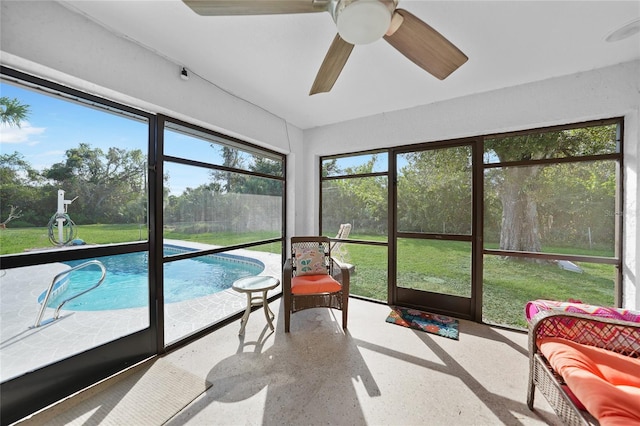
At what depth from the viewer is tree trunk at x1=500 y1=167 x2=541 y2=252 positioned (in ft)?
8.63

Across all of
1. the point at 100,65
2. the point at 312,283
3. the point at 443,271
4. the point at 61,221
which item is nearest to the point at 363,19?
the point at 100,65

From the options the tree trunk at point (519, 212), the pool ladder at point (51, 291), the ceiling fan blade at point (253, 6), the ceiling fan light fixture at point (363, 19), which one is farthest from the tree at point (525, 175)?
the pool ladder at point (51, 291)

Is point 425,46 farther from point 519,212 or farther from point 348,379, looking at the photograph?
point 348,379

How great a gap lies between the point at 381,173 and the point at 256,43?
2.24 metres

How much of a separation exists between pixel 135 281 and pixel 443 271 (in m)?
3.40

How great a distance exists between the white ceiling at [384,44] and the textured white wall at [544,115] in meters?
0.12

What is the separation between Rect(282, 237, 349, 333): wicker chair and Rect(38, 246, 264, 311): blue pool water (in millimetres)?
882

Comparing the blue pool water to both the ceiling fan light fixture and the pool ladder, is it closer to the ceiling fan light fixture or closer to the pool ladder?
the pool ladder

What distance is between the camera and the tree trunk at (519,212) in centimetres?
263

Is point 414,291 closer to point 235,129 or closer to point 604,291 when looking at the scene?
point 604,291

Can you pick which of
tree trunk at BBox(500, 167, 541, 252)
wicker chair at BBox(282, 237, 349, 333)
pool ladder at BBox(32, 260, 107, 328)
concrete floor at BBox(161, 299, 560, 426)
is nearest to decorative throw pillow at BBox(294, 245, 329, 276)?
wicker chair at BBox(282, 237, 349, 333)

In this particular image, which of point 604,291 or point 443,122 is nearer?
point 604,291

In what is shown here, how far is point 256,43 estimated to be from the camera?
1.91 meters

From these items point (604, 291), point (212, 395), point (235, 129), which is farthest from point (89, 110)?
point (604, 291)
